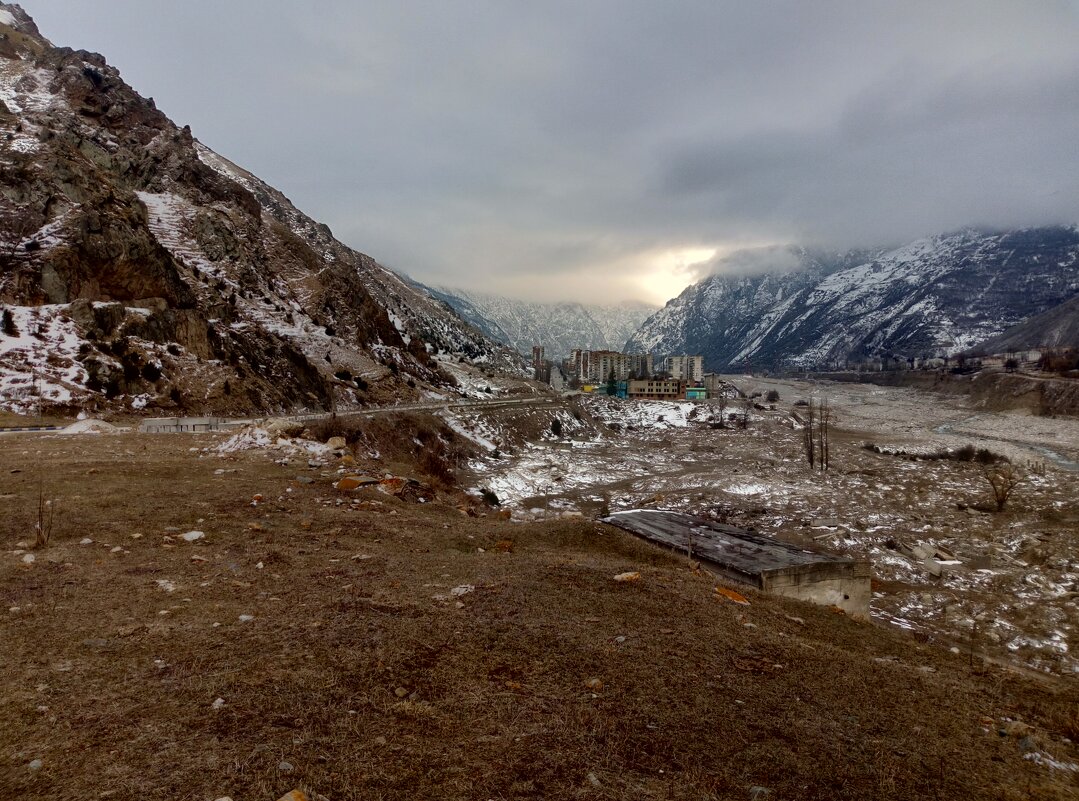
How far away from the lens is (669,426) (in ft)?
296

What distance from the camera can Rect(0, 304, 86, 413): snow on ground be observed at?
110 ft

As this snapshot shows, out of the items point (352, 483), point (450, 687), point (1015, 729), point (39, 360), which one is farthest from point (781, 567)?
point (39, 360)

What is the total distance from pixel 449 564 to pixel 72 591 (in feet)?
16.0

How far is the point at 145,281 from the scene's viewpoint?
46031 millimetres

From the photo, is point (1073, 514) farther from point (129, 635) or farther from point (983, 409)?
point (983, 409)

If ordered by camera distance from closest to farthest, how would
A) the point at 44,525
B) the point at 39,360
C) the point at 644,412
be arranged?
the point at 44,525
the point at 39,360
the point at 644,412

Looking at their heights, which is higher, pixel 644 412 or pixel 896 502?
pixel 644 412

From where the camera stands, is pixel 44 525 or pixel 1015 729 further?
pixel 44 525

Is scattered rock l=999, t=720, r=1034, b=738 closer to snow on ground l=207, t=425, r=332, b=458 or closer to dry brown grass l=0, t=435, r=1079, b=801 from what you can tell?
dry brown grass l=0, t=435, r=1079, b=801

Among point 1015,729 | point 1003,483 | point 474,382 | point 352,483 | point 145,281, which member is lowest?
point 1003,483

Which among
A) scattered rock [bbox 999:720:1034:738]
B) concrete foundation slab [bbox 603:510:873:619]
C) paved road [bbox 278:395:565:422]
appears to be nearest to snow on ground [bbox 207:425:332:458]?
concrete foundation slab [bbox 603:510:873:619]

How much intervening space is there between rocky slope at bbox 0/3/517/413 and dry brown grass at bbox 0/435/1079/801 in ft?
112

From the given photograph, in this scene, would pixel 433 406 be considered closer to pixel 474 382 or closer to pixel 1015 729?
pixel 474 382

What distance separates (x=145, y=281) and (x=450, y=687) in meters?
51.8
